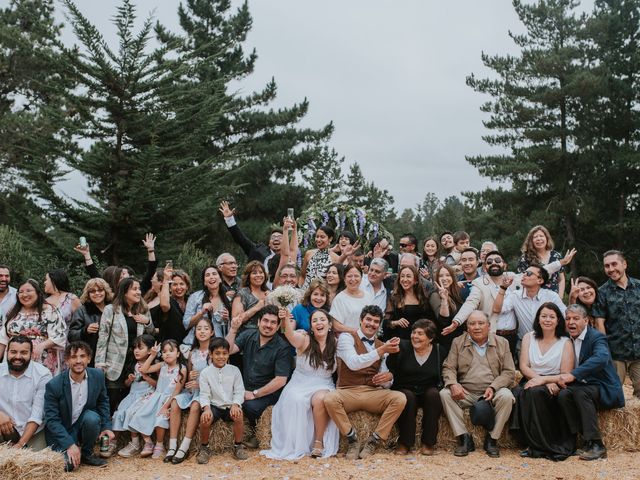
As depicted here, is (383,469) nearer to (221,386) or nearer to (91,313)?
(221,386)

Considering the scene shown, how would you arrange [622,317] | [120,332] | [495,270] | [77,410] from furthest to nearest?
[495,270], [622,317], [120,332], [77,410]

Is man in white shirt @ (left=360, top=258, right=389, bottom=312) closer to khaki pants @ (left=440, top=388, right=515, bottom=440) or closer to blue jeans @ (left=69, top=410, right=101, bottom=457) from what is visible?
khaki pants @ (left=440, top=388, right=515, bottom=440)

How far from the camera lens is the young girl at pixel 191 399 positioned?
592 centimetres

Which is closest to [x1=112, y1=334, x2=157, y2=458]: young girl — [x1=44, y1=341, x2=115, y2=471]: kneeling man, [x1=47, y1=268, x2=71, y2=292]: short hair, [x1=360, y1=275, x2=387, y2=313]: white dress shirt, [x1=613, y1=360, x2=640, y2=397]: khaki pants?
[x1=44, y1=341, x2=115, y2=471]: kneeling man

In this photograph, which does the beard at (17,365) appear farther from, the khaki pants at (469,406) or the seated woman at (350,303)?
the khaki pants at (469,406)

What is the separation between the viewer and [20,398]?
5820mm

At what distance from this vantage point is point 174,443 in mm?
5996

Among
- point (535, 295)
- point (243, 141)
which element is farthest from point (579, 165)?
point (535, 295)

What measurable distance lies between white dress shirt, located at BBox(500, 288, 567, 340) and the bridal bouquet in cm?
241

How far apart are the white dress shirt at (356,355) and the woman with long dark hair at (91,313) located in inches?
106

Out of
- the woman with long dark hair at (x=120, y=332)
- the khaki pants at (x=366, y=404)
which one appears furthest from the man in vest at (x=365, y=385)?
the woman with long dark hair at (x=120, y=332)

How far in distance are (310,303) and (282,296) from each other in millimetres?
412

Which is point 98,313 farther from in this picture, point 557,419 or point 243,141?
point 243,141

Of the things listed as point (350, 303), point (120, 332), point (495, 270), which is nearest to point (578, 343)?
point (495, 270)
